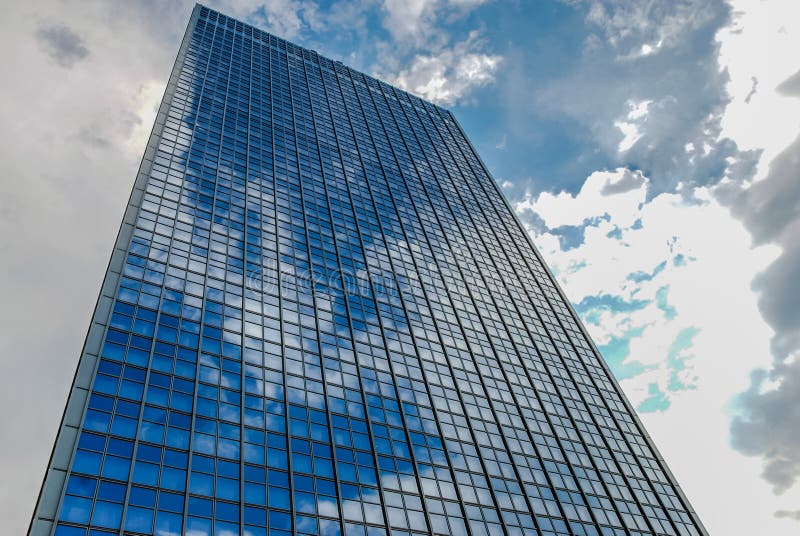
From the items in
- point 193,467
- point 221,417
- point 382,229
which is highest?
point 382,229

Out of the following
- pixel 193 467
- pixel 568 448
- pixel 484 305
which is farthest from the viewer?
pixel 484 305

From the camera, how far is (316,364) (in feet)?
176

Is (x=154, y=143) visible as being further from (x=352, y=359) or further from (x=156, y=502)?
(x=156, y=502)

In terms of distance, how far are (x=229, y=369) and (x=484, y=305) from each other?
41793mm

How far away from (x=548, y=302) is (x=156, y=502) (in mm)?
Answer: 67431

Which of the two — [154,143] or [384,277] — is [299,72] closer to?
[154,143]

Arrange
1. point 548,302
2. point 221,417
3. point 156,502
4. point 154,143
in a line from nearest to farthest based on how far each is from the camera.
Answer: point 156,502 → point 221,417 → point 154,143 → point 548,302

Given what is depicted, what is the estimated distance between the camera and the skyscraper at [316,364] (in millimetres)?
38209

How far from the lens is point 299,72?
114500 millimetres

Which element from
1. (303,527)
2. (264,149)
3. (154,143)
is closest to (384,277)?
(264,149)

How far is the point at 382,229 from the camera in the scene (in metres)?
83.4

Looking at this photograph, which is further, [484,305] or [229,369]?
[484,305]

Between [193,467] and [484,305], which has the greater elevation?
[484,305]

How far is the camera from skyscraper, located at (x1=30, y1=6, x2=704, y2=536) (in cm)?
3821
